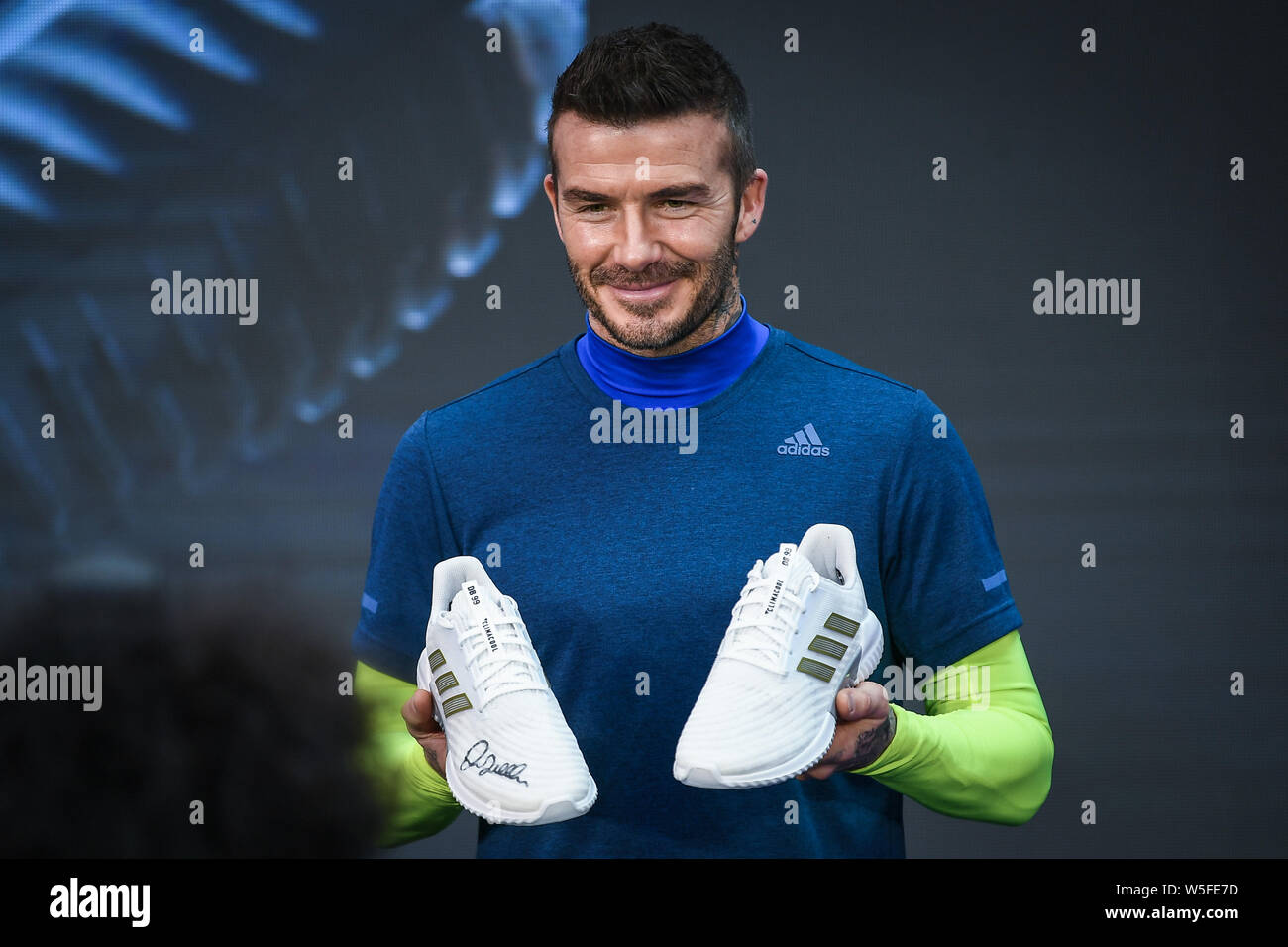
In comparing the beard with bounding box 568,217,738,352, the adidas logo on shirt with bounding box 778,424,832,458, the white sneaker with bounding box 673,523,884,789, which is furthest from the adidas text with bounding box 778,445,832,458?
the beard with bounding box 568,217,738,352

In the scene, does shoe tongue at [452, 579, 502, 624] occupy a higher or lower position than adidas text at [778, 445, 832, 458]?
lower

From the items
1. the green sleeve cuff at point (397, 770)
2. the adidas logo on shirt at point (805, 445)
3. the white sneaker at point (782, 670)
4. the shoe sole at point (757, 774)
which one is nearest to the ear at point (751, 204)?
the adidas logo on shirt at point (805, 445)

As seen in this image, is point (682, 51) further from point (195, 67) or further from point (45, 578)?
point (45, 578)

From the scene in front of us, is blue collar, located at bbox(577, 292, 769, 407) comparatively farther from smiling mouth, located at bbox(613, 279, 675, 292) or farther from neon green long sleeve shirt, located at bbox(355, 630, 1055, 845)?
neon green long sleeve shirt, located at bbox(355, 630, 1055, 845)

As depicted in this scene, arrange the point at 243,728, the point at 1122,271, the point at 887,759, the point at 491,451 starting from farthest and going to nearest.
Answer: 1. the point at 1122,271
2. the point at 243,728
3. the point at 491,451
4. the point at 887,759

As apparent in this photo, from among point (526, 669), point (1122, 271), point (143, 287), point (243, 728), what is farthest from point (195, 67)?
point (1122, 271)

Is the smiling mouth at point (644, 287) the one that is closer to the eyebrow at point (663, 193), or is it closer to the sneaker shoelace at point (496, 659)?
the eyebrow at point (663, 193)

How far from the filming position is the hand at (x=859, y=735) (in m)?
1.79

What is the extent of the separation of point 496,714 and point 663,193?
0.81 meters

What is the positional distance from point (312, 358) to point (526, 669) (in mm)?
1024

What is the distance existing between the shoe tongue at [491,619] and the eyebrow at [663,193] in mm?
611

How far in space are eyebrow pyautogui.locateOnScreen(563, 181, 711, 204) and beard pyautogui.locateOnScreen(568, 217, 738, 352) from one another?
98mm

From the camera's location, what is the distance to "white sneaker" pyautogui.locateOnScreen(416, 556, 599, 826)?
1809 mm

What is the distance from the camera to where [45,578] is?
2.51m
